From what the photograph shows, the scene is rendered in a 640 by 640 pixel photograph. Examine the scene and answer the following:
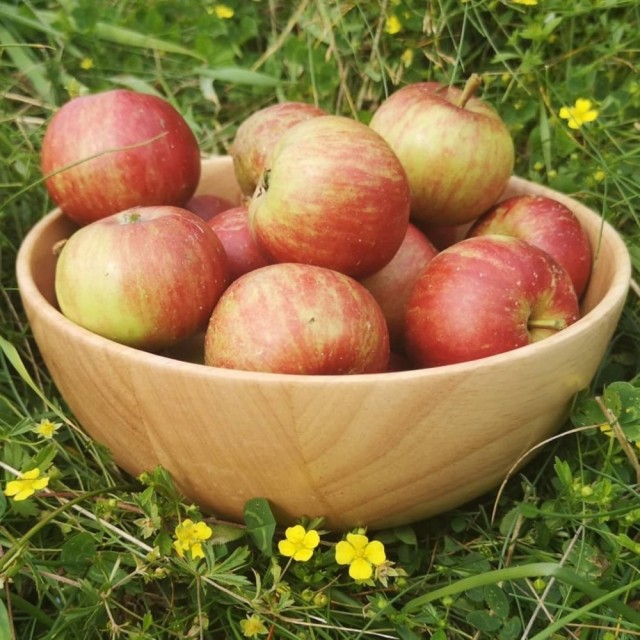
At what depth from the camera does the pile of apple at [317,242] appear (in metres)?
1.23

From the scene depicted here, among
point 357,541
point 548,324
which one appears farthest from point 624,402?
point 357,541

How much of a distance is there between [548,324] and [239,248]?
0.56 m

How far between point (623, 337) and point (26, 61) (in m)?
1.64

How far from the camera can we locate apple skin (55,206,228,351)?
1271 mm

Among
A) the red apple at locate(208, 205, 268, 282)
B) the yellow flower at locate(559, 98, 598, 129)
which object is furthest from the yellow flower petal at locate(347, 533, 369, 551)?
the yellow flower at locate(559, 98, 598, 129)

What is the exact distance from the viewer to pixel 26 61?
2180 millimetres

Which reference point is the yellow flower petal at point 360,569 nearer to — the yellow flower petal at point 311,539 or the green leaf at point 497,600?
the yellow flower petal at point 311,539

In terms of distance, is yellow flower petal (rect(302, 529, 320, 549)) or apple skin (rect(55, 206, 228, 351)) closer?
yellow flower petal (rect(302, 529, 320, 549))

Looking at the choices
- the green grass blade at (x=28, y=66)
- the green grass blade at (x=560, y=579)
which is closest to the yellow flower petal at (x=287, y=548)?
the green grass blade at (x=560, y=579)

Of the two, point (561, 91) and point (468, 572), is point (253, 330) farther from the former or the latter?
point (561, 91)

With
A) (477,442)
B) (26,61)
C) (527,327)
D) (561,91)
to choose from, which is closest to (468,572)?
(477,442)

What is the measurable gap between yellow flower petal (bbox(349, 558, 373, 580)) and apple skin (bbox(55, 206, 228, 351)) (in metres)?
0.45

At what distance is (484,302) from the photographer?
1297 mm

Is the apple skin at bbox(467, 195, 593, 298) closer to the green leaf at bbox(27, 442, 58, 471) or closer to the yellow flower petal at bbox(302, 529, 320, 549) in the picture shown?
the yellow flower petal at bbox(302, 529, 320, 549)
